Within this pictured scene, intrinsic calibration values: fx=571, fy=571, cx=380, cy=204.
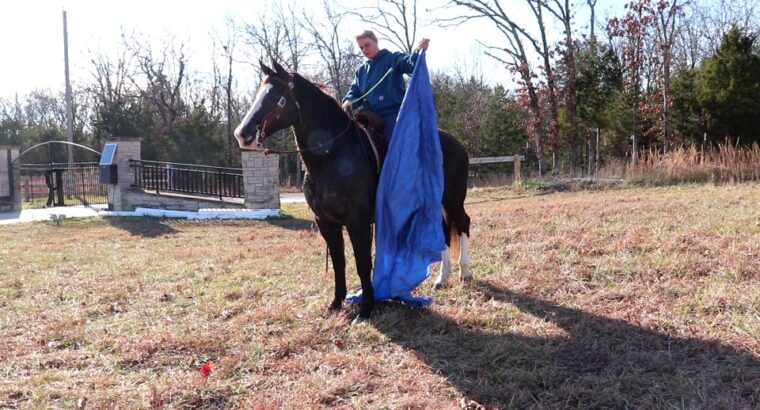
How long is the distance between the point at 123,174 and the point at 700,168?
552 inches

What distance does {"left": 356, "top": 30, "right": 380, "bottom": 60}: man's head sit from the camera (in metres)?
4.34

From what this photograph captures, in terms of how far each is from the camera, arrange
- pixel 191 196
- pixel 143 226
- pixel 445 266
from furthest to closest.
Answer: pixel 191 196 → pixel 143 226 → pixel 445 266

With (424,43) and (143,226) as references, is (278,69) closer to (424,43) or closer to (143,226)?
(424,43)

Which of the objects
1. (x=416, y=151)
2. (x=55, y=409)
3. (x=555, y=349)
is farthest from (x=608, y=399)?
(x=55, y=409)

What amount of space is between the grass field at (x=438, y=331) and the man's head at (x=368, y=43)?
1.97m

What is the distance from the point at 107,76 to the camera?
37.6 metres

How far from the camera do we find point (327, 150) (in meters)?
4.11

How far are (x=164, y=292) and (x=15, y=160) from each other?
1399cm

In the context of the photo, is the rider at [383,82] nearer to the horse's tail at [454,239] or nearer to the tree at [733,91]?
the horse's tail at [454,239]

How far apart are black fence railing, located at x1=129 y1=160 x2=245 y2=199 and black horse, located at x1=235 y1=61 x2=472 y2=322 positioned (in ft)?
33.0

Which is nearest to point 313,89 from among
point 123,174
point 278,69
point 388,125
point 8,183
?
point 278,69

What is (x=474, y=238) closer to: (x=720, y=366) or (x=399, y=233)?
(x=399, y=233)

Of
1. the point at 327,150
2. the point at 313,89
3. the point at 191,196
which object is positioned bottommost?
the point at 191,196

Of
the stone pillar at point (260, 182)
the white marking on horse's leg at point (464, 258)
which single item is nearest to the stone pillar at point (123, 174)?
the stone pillar at point (260, 182)
